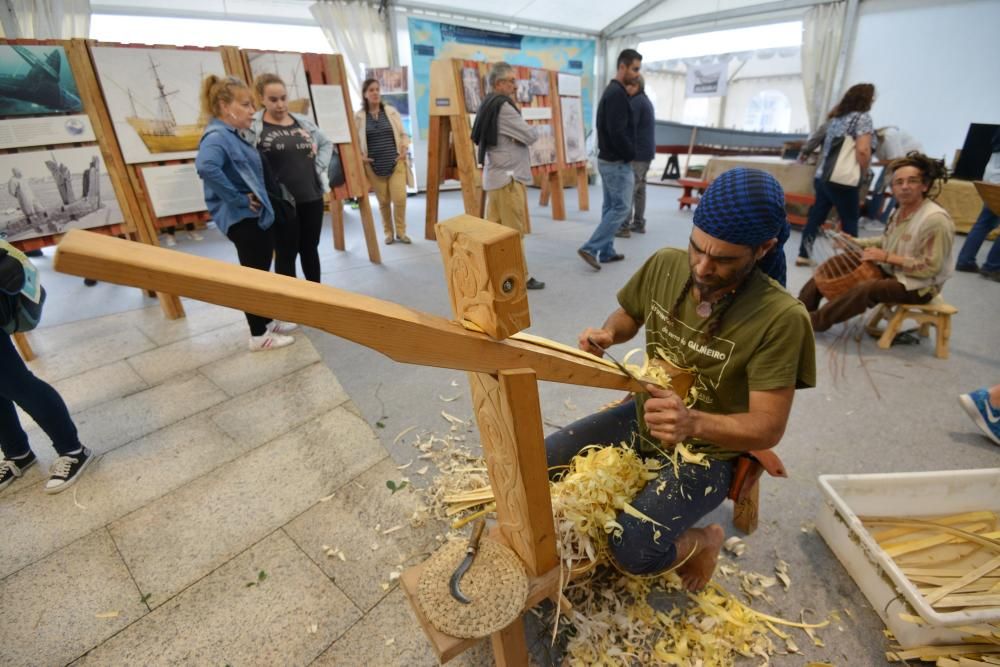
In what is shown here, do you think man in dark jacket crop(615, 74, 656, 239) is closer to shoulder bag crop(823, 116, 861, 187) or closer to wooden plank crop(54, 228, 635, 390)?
shoulder bag crop(823, 116, 861, 187)

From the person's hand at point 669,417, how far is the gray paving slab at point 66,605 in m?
2.12

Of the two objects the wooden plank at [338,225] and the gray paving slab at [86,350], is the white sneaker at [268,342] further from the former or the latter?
the wooden plank at [338,225]

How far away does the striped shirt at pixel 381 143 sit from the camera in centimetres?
612

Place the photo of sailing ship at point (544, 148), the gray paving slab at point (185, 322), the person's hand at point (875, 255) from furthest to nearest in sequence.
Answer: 1. the photo of sailing ship at point (544, 148)
2. the gray paving slab at point (185, 322)
3. the person's hand at point (875, 255)

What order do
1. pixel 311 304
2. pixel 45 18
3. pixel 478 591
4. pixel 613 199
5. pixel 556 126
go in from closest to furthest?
pixel 311 304 → pixel 478 591 → pixel 613 199 → pixel 45 18 → pixel 556 126

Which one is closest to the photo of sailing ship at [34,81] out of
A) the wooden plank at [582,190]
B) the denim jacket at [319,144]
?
the denim jacket at [319,144]

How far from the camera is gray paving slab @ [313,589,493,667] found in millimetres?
1697

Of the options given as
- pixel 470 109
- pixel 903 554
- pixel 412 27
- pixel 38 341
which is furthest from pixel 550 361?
pixel 412 27

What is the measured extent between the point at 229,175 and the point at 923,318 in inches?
205

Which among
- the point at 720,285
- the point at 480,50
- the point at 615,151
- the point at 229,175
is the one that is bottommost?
the point at 720,285

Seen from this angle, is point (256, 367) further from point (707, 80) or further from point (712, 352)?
point (707, 80)

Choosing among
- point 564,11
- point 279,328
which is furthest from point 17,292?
point 564,11

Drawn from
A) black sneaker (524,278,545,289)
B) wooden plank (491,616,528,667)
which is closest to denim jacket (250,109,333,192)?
black sneaker (524,278,545,289)

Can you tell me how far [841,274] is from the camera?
3934 mm
